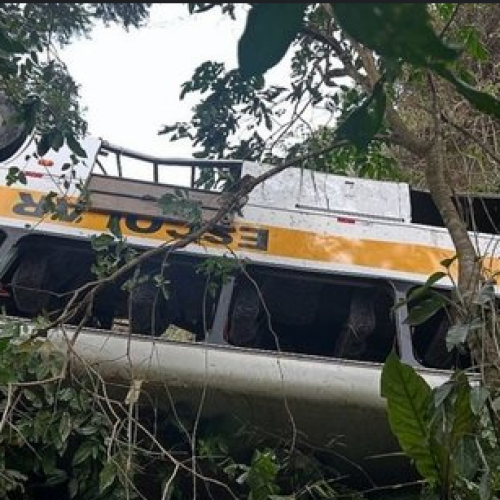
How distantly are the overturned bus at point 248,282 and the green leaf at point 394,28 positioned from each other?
270 centimetres

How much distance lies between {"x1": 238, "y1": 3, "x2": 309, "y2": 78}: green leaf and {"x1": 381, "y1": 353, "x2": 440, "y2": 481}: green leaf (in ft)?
5.69

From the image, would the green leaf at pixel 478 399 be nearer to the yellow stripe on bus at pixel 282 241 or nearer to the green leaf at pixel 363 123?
the green leaf at pixel 363 123

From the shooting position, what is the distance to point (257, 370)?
358 cm

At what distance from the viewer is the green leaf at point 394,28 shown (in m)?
0.75

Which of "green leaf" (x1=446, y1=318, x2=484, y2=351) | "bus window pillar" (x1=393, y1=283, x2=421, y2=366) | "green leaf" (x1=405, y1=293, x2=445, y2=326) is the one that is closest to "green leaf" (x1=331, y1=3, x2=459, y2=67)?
"green leaf" (x1=446, y1=318, x2=484, y2=351)

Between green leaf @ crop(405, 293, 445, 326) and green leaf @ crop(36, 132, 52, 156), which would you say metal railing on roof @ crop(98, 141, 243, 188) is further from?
green leaf @ crop(405, 293, 445, 326)

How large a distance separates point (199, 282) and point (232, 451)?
2.92 ft

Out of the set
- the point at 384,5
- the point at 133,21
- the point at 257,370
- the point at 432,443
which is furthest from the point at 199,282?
the point at 384,5

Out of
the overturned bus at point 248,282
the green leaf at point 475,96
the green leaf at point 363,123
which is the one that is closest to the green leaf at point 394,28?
the green leaf at point 475,96

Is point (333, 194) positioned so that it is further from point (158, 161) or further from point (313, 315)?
point (158, 161)

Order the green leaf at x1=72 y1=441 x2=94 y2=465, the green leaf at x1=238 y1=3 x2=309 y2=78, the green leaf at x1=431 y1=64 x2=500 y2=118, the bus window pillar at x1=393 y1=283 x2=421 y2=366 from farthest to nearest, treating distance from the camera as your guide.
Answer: the bus window pillar at x1=393 y1=283 x2=421 y2=366
the green leaf at x1=72 y1=441 x2=94 y2=465
the green leaf at x1=431 y1=64 x2=500 y2=118
the green leaf at x1=238 y1=3 x2=309 y2=78

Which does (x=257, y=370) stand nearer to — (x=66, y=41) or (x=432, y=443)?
(x=432, y=443)

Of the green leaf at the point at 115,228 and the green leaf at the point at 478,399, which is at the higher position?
the green leaf at the point at 115,228

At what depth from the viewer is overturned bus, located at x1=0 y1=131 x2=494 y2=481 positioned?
3.57 meters
